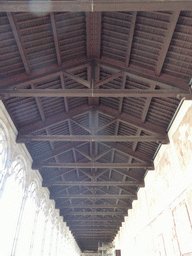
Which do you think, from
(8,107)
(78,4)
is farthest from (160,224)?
(78,4)

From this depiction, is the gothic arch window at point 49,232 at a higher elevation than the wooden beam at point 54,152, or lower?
lower

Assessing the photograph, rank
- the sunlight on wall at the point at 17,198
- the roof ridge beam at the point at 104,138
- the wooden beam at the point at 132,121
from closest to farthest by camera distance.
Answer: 1. the sunlight on wall at the point at 17,198
2. the roof ridge beam at the point at 104,138
3. the wooden beam at the point at 132,121

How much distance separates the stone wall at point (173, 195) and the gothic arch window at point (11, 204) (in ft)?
27.7

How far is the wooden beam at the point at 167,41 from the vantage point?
22.0 ft

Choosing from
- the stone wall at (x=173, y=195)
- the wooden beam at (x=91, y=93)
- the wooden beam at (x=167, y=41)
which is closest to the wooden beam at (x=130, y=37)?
the wooden beam at (x=167, y=41)

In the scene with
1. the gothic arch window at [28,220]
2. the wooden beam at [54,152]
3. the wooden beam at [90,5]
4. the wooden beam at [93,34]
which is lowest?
the gothic arch window at [28,220]

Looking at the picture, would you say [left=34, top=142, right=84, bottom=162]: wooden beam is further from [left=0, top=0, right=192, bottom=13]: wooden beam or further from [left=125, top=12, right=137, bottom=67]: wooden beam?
[left=0, top=0, right=192, bottom=13]: wooden beam

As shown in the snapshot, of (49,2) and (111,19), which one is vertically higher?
(111,19)

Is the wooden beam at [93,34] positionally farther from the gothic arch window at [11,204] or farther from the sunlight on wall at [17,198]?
the gothic arch window at [11,204]

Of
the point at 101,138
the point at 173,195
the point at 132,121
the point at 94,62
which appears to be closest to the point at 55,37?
the point at 94,62

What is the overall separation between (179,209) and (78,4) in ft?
29.6

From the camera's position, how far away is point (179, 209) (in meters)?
8.94

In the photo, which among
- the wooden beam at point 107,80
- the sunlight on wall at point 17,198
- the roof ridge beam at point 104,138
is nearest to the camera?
the wooden beam at point 107,80

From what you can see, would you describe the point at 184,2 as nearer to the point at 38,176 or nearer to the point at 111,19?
the point at 111,19
